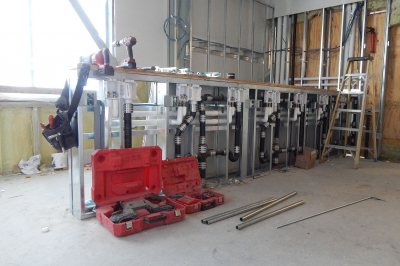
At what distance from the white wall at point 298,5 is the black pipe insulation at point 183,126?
379 cm

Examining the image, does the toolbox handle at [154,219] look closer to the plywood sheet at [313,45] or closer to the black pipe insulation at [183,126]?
the black pipe insulation at [183,126]

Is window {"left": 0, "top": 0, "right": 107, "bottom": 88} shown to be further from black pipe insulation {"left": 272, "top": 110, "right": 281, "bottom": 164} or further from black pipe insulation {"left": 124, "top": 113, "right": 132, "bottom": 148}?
black pipe insulation {"left": 272, "top": 110, "right": 281, "bottom": 164}

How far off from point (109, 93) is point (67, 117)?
0.34m

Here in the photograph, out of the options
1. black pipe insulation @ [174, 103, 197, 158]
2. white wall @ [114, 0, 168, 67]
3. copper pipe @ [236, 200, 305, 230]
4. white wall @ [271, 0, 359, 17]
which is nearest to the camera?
copper pipe @ [236, 200, 305, 230]

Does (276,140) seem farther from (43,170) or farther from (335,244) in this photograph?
(43,170)

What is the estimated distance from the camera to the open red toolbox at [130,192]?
2006 millimetres

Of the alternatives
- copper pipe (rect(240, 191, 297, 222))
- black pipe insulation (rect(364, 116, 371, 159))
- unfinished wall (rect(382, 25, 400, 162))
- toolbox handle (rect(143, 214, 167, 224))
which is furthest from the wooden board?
toolbox handle (rect(143, 214, 167, 224))

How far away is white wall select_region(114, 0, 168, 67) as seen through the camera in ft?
13.6

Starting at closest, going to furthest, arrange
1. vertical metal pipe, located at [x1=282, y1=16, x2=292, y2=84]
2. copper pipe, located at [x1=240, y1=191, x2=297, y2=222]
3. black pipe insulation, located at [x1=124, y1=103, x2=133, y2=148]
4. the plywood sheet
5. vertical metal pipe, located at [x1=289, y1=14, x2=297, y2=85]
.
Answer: copper pipe, located at [x1=240, y1=191, x2=297, y2=222] < black pipe insulation, located at [x1=124, y1=103, x2=133, y2=148] < the plywood sheet < vertical metal pipe, located at [x1=289, y1=14, x2=297, y2=85] < vertical metal pipe, located at [x1=282, y1=16, x2=292, y2=84]

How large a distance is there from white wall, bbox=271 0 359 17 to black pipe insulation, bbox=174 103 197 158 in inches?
149

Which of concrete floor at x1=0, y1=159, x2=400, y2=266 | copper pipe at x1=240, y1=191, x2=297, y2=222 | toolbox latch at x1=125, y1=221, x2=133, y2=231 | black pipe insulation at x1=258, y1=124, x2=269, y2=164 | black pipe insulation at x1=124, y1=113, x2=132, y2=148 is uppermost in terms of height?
black pipe insulation at x1=124, y1=113, x2=132, y2=148

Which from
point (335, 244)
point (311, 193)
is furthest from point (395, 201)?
point (335, 244)

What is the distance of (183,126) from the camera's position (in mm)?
2736

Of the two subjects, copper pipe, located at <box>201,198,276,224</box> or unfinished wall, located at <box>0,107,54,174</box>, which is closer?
copper pipe, located at <box>201,198,276,224</box>
